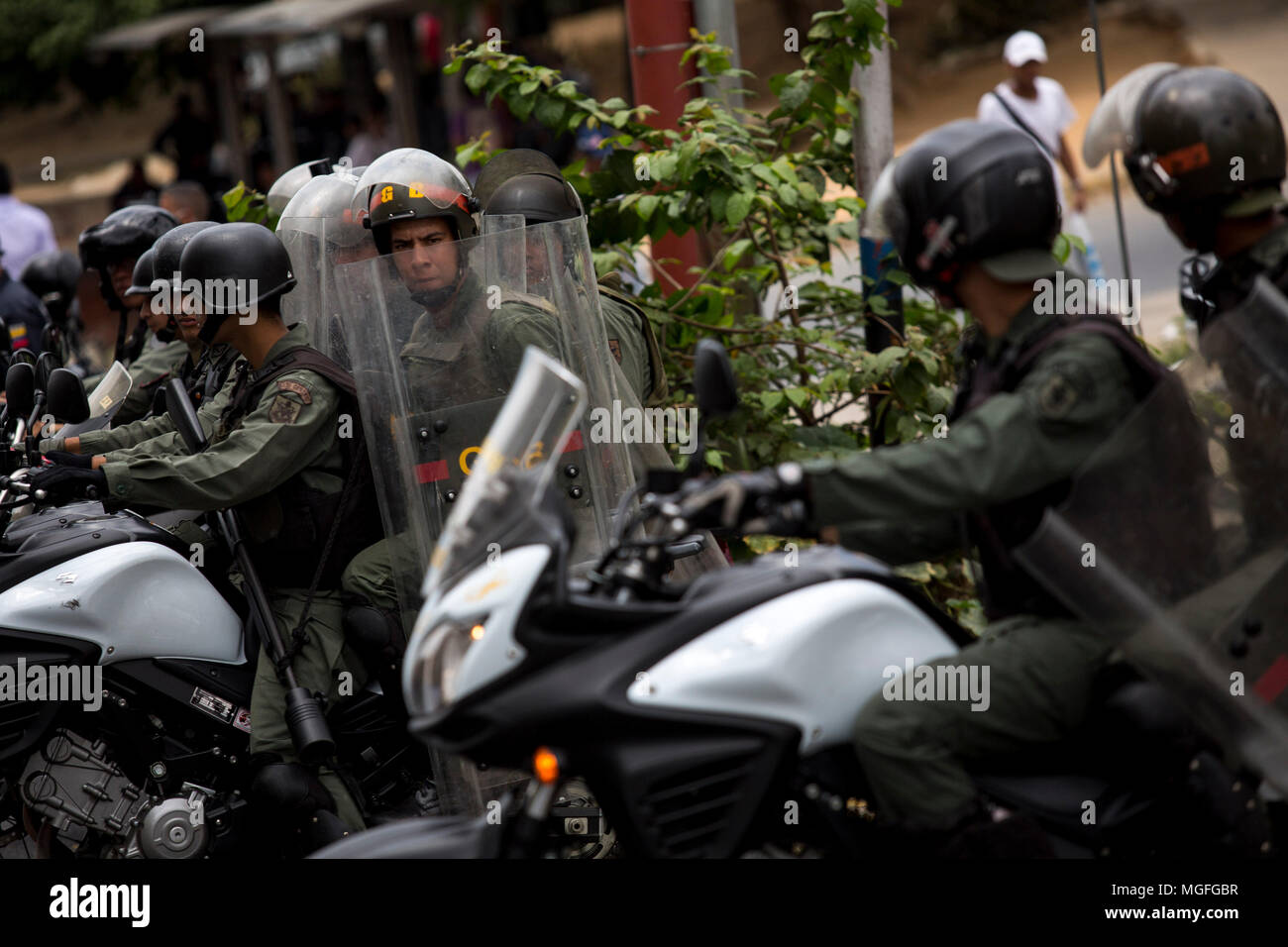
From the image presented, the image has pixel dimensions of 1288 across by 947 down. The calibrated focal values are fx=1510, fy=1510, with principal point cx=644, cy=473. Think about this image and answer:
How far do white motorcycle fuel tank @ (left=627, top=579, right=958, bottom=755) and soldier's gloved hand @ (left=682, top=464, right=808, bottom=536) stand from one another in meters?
0.17

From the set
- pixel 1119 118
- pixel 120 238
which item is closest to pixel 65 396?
pixel 120 238

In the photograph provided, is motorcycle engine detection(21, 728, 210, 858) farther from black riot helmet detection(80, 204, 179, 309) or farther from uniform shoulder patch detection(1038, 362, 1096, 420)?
uniform shoulder patch detection(1038, 362, 1096, 420)

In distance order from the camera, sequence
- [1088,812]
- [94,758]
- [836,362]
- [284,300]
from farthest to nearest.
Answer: [836,362] → [284,300] → [94,758] → [1088,812]

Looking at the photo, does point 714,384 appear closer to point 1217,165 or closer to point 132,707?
point 1217,165

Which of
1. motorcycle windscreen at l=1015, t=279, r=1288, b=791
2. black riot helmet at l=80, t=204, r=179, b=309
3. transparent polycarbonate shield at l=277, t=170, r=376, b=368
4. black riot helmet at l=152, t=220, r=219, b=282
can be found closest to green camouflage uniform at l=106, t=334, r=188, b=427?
black riot helmet at l=80, t=204, r=179, b=309

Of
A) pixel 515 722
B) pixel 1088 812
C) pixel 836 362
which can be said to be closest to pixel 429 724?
pixel 515 722

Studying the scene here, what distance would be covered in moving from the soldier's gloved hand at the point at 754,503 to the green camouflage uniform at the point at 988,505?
1.8 inches

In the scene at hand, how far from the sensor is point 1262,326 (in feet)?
8.52

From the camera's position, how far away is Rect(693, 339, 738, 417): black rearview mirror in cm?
282

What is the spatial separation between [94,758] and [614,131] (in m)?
3.05

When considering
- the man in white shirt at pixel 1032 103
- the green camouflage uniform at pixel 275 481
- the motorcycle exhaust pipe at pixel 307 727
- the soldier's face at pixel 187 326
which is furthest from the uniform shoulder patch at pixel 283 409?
the man in white shirt at pixel 1032 103

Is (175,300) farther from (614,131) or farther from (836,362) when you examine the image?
(836,362)

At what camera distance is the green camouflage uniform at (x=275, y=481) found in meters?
3.95

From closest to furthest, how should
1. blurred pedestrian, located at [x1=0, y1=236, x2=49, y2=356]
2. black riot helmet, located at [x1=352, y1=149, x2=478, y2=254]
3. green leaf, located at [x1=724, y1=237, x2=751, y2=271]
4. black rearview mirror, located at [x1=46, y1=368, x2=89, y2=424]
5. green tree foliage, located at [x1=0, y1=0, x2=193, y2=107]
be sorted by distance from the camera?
black rearview mirror, located at [x1=46, y1=368, x2=89, y2=424] → black riot helmet, located at [x1=352, y1=149, x2=478, y2=254] → green leaf, located at [x1=724, y1=237, x2=751, y2=271] → blurred pedestrian, located at [x1=0, y1=236, x2=49, y2=356] → green tree foliage, located at [x1=0, y1=0, x2=193, y2=107]
